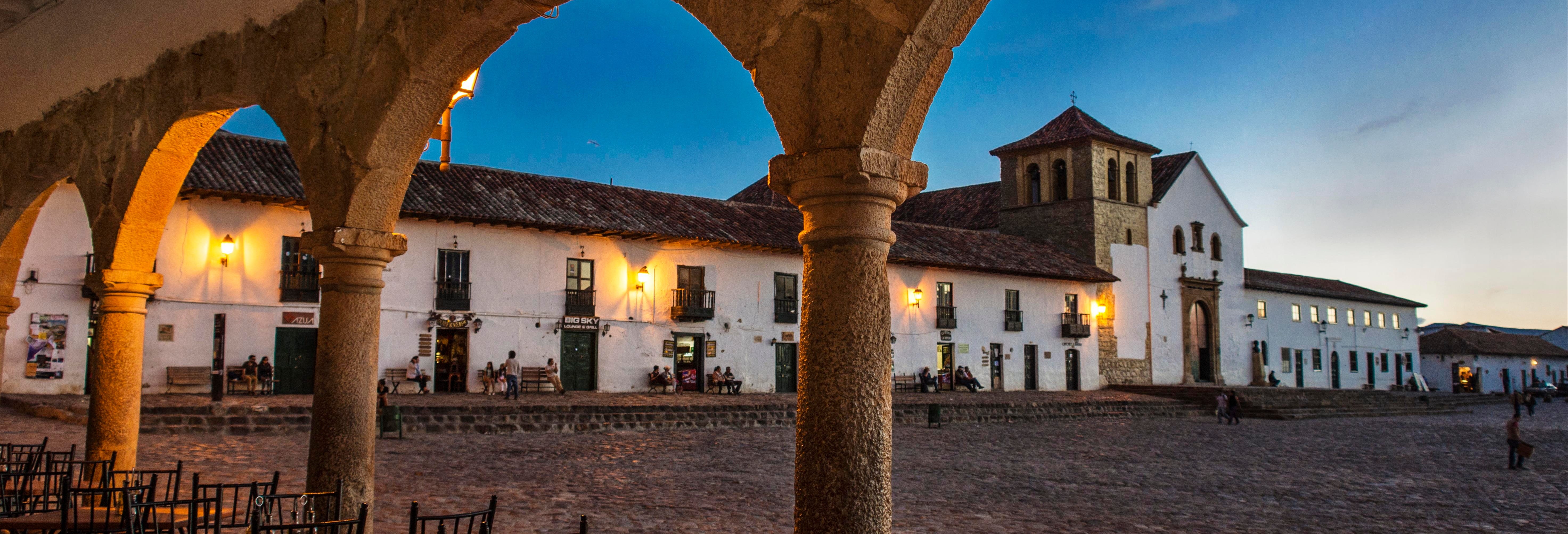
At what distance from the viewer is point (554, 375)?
20938 millimetres

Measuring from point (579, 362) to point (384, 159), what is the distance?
684 inches

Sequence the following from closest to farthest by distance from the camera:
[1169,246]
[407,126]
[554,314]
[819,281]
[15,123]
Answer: [819,281] → [407,126] → [15,123] → [554,314] → [1169,246]

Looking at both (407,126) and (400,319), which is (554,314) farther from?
(407,126)

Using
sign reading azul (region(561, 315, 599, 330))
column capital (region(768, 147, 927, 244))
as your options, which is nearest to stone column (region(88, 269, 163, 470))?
column capital (region(768, 147, 927, 244))

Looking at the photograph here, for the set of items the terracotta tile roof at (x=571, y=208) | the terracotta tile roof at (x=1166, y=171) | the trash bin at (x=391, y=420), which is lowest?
the trash bin at (x=391, y=420)

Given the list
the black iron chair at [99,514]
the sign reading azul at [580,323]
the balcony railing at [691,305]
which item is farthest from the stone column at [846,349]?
the balcony railing at [691,305]

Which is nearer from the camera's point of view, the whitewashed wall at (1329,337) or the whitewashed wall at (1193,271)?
the whitewashed wall at (1193,271)

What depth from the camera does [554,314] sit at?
22047 millimetres

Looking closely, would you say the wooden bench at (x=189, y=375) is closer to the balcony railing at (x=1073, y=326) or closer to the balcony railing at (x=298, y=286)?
the balcony railing at (x=298, y=286)

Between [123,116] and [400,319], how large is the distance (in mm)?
13822

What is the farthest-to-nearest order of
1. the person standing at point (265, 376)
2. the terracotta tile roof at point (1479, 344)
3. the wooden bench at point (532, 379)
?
the terracotta tile roof at point (1479, 344) < the wooden bench at point (532, 379) < the person standing at point (265, 376)

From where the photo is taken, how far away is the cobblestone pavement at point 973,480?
8.20m

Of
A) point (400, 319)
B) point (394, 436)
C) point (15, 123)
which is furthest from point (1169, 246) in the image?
point (15, 123)

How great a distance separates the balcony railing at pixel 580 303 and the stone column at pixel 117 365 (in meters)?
15.0
